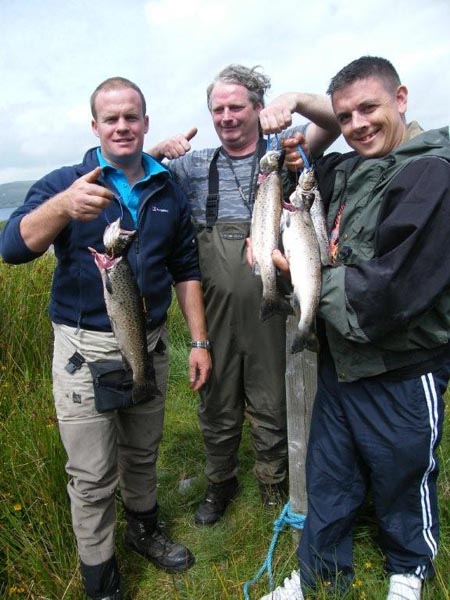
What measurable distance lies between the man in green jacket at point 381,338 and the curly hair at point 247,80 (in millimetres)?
622

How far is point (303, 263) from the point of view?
8.07 feet

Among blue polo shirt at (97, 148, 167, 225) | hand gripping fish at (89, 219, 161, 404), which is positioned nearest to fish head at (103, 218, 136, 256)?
hand gripping fish at (89, 219, 161, 404)

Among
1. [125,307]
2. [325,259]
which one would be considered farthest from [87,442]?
[325,259]

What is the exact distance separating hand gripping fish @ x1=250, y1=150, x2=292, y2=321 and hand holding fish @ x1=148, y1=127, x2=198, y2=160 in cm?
88

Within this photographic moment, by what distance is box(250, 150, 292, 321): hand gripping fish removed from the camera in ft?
8.72

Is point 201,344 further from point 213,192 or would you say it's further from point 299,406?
point 213,192

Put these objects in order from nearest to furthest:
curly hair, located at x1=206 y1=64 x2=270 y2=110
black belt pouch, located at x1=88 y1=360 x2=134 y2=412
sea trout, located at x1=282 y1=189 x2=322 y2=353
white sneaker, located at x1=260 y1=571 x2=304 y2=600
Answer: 1. sea trout, located at x1=282 y1=189 x2=322 y2=353
2. white sneaker, located at x1=260 y1=571 x2=304 y2=600
3. black belt pouch, located at x1=88 y1=360 x2=134 y2=412
4. curly hair, located at x1=206 y1=64 x2=270 y2=110

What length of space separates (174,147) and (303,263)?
147 cm

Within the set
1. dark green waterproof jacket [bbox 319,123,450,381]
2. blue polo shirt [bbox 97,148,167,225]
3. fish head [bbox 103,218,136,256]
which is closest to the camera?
dark green waterproof jacket [bbox 319,123,450,381]

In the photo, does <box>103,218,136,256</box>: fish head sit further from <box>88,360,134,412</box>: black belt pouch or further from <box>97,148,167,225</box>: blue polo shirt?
<box>88,360,134,412</box>: black belt pouch

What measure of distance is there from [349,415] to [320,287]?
28.0 inches

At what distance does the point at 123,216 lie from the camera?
299cm

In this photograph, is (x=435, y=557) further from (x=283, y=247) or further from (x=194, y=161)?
(x=194, y=161)

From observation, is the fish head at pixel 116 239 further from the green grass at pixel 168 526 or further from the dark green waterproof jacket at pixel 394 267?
the green grass at pixel 168 526
